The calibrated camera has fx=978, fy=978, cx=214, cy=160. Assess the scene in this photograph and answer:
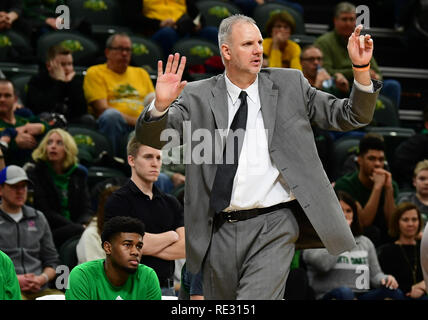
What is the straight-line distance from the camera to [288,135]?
4.20 meters

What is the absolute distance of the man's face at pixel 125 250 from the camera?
16.9 ft

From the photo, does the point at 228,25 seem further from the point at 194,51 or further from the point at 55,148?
the point at 194,51

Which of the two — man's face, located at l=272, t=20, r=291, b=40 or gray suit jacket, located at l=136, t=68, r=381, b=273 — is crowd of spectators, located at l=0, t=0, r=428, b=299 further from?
gray suit jacket, located at l=136, t=68, r=381, b=273

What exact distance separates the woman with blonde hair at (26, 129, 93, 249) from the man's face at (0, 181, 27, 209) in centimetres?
43

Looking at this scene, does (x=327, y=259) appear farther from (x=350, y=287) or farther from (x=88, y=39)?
(x=88, y=39)

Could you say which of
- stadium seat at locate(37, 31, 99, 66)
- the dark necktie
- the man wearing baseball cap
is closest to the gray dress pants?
the dark necktie

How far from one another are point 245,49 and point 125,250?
A: 144cm

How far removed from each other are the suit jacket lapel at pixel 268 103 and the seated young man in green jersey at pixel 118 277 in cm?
131

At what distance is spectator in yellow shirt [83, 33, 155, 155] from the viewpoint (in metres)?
8.43

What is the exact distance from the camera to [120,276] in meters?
5.13

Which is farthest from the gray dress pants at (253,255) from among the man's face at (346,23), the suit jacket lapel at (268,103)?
the man's face at (346,23)

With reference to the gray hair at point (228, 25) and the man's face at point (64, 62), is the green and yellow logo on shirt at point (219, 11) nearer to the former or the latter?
the man's face at point (64, 62)

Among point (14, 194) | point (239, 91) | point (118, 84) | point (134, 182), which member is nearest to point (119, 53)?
point (118, 84)
